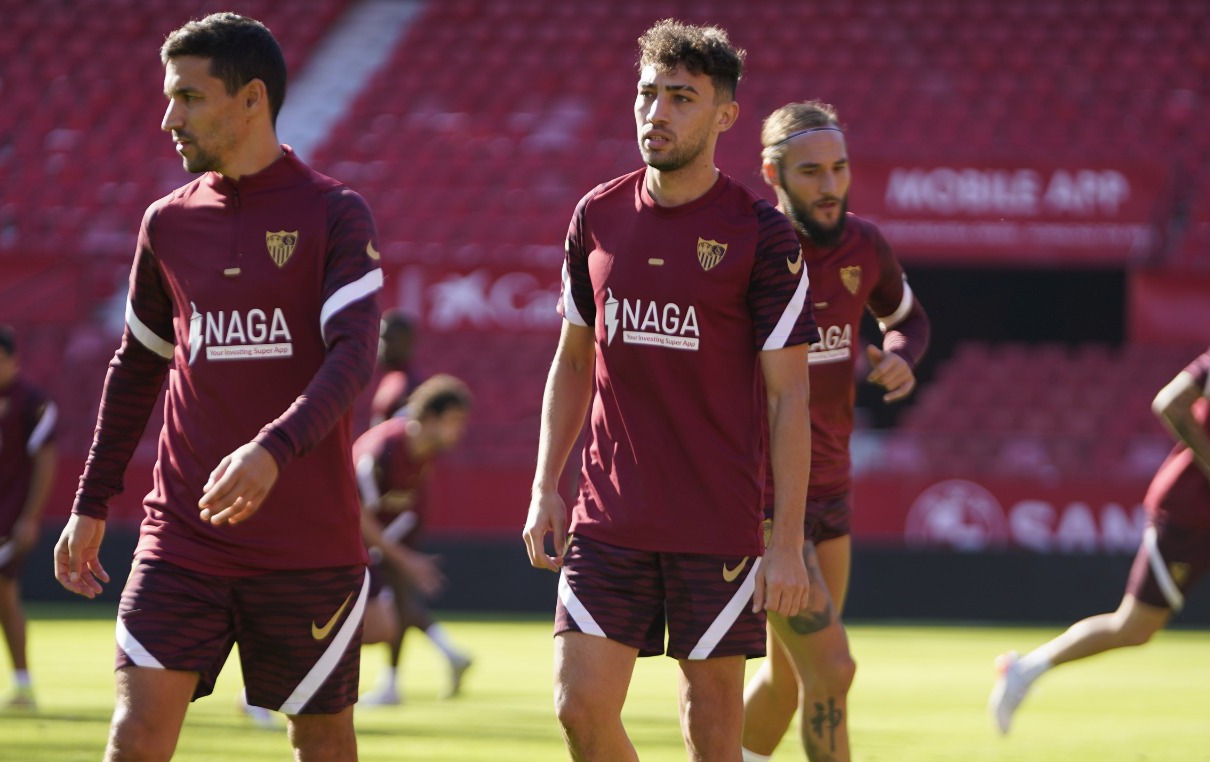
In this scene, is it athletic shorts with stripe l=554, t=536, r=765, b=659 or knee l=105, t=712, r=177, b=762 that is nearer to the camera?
knee l=105, t=712, r=177, b=762

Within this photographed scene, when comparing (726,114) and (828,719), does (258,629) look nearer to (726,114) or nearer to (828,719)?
(726,114)

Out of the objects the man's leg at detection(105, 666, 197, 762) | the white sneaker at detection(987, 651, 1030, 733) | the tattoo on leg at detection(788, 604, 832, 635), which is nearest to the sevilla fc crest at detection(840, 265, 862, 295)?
the tattoo on leg at detection(788, 604, 832, 635)

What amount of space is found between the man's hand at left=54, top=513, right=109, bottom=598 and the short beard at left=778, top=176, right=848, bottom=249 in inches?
103

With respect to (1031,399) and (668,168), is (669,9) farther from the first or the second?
(668,168)

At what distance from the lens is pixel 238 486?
3881mm

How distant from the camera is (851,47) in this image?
2238 cm

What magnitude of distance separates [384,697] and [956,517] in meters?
8.20

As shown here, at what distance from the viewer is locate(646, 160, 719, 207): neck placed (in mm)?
4770

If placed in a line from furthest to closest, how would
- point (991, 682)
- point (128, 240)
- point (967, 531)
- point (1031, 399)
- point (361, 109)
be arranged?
point (361, 109) < point (128, 240) < point (1031, 399) < point (967, 531) < point (991, 682)

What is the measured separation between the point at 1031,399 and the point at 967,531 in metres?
2.28

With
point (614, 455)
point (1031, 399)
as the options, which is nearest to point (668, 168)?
point (614, 455)

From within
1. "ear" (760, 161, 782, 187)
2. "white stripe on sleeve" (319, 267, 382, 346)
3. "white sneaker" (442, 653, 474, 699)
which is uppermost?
"ear" (760, 161, 782, 187)

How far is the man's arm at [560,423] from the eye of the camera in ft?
15.8

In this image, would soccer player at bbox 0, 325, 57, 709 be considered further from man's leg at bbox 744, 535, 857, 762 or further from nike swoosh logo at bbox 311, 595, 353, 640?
nike swoosh logo at bbox 311, 595, 353, 640
